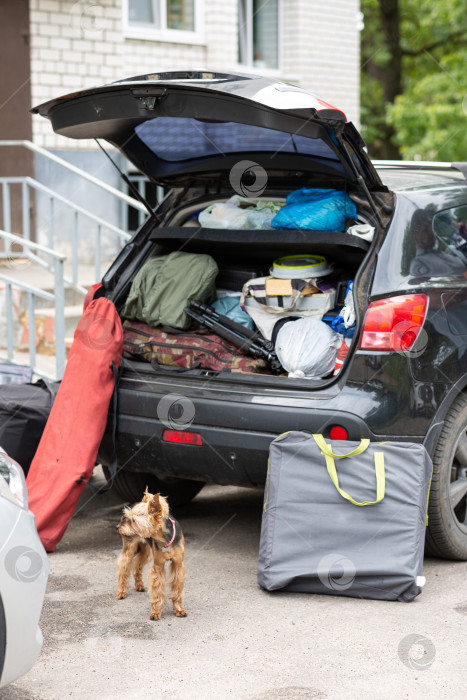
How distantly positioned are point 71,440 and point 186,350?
73cm

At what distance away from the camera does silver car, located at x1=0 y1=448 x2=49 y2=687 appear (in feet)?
9.41

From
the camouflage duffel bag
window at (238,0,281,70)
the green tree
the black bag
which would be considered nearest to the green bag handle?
the camouflage duffel bag

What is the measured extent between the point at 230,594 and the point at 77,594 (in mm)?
690

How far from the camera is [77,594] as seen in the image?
13.8ft

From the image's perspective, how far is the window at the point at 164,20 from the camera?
12.3 m

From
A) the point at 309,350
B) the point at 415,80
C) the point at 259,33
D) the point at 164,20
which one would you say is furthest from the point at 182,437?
the point at 415,80

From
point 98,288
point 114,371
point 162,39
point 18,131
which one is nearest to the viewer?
point 114,371

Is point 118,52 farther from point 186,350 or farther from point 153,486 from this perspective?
point 186,350

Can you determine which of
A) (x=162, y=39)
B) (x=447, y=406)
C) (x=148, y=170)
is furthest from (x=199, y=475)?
(x=162, y=39)

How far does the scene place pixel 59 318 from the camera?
6.63m

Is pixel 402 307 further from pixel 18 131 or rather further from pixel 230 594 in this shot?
pixel 18 131

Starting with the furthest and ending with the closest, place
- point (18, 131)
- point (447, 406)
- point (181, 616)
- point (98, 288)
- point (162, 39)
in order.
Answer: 1. point (162, 39)
2. point (18, 131)
3. point (98, 288)
4. point (447, 406)
5. point (181, 616)

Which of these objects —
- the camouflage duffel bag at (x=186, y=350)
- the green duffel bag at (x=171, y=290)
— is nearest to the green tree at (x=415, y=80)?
the green duffel bag at (x=171, y=290)

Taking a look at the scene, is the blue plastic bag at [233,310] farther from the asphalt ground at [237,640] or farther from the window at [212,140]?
the asphalt ground at [237,640]
